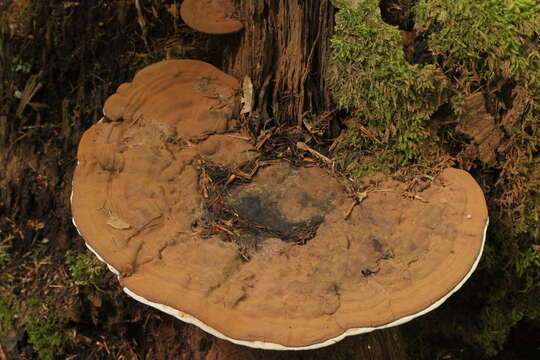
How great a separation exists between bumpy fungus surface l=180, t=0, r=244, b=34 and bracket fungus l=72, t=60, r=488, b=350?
9.1 inches

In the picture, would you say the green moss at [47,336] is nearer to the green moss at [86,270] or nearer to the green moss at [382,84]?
the green moss at [86,270]

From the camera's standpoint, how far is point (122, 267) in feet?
6.89

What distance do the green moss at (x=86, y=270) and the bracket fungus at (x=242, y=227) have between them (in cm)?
114

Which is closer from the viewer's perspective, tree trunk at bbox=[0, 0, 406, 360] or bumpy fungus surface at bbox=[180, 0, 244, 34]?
bumpy fungus surface at bbox=[180, 0, 244, 34]

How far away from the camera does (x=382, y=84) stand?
99.1 inches

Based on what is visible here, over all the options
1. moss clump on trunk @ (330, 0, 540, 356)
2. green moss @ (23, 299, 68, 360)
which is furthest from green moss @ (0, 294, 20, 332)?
moss clump on trunk @ (330, 0, 540, 356)

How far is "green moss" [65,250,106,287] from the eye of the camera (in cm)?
330

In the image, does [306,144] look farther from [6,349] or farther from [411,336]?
[6,349]

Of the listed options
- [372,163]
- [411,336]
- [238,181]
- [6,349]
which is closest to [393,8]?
[372,163]

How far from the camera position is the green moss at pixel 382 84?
2490 millimetres

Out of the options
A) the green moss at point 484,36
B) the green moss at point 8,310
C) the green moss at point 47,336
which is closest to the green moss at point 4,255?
the green moss at point 8,310

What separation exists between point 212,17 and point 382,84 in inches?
40.5

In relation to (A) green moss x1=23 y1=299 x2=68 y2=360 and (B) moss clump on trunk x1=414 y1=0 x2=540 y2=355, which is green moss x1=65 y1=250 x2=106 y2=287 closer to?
(A) green moss x1=23 y1=299 x2=68 y2=360

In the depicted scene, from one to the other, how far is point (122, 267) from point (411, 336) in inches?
109
